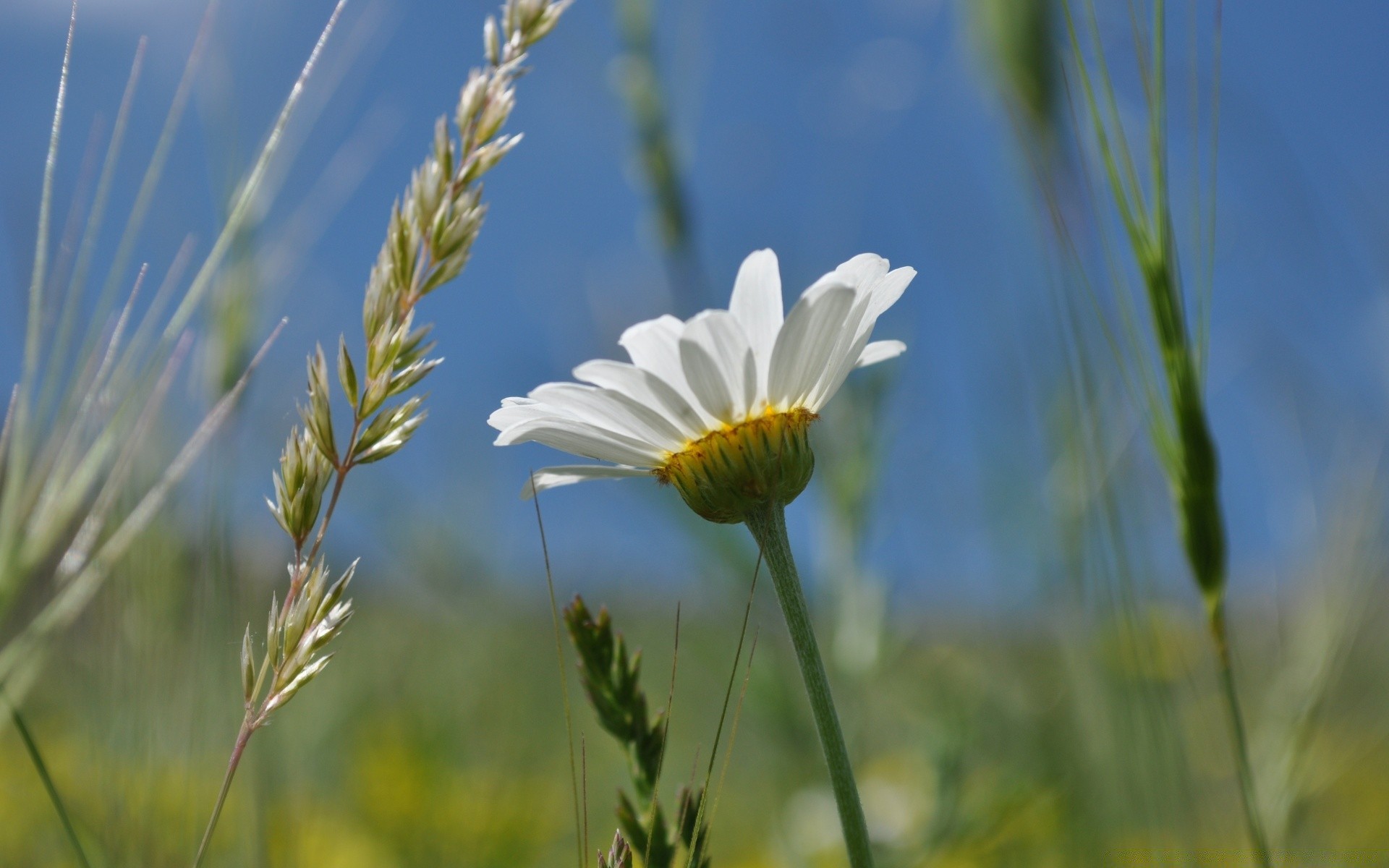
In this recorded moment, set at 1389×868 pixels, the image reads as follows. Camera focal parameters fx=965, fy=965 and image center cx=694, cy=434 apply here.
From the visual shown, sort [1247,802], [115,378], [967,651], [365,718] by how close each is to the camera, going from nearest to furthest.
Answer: [1247,802] → [115,378] → [365,718] → [967,651]

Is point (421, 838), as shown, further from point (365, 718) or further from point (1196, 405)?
point (1196, 405)

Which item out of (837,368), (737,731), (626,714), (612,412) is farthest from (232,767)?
(737,731)

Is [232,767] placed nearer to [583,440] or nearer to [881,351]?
[583,440]

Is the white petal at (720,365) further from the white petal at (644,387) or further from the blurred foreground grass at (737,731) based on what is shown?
the blurred foreground grass at (737,731)

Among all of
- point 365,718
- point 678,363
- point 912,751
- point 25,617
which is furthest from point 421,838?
point 678,363

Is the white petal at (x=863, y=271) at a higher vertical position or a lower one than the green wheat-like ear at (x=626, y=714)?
higher

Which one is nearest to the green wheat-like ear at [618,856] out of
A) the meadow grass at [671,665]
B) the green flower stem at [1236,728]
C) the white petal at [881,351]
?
the meadow grass at [671,665]
